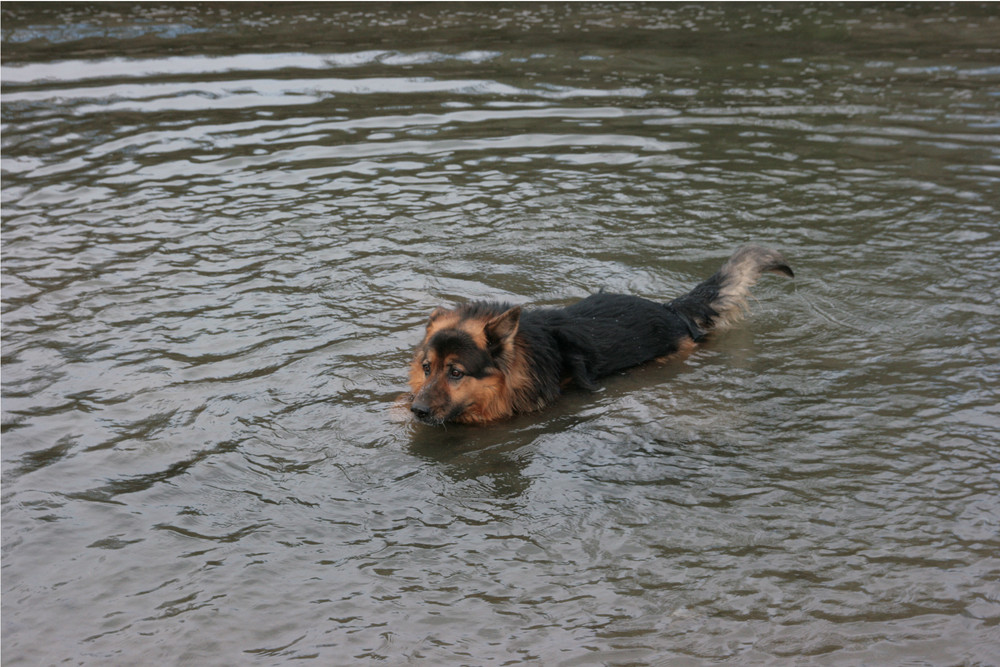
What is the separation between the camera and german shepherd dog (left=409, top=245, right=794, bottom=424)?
22.4 ft

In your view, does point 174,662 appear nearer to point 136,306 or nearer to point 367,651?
point 367,651

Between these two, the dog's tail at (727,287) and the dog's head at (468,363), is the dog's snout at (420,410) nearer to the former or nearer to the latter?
the dog's head at (468,363)

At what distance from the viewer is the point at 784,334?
8102 millimetres

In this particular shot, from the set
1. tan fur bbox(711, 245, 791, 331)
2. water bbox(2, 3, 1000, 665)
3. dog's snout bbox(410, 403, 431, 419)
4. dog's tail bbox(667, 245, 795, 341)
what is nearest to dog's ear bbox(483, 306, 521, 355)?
water bbox(2, 3, 1000, 665)

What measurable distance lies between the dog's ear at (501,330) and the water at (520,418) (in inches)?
25.4

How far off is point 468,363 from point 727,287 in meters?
2.67

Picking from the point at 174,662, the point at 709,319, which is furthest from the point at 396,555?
the point at 709,319

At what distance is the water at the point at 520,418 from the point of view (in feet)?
16.1

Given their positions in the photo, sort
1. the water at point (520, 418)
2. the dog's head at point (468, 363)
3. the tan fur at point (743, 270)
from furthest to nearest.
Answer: the tan fur at point (743, 270)
the dog's head at point (468, 363)
the water at point (520, 418)

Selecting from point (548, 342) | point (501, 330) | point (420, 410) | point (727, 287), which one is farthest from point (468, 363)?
point (727, 287)

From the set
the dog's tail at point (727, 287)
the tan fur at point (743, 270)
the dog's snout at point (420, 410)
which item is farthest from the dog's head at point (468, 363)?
the tan fur at point (743, 270)

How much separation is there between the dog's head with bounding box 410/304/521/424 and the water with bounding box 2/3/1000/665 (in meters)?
0.27

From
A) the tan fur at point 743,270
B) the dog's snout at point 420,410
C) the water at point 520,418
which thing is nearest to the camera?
the water at point 520,418

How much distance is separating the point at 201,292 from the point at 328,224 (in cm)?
206
